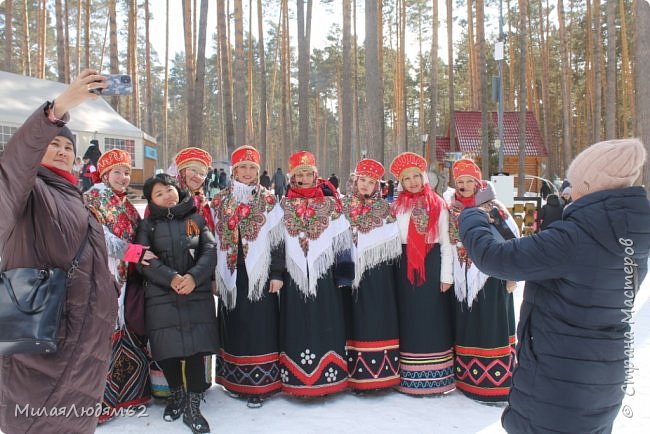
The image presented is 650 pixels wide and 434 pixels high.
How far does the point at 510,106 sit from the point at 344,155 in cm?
1776

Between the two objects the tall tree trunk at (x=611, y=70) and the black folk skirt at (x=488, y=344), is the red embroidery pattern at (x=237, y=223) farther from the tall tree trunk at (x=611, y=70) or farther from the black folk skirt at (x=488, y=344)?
the tall tree trunk at (x=611, y=70)

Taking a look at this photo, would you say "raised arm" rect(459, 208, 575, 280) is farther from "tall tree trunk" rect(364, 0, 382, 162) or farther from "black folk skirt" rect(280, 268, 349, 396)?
"tall tree trunk" rect(364, 0, 382, 162)

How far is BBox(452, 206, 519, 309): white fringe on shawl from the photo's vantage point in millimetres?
3643

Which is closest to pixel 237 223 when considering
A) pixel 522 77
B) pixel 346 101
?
pixel 346 101

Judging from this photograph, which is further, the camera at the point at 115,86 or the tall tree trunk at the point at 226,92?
the tall tree trunk at the point at 226,92

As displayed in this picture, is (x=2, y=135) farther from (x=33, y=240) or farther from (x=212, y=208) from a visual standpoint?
(x=33, y=240)

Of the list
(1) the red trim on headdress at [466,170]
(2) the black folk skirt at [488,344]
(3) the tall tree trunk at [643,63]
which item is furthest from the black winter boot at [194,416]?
(3) the tall tree trunk at [643,63]

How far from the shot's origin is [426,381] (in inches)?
146

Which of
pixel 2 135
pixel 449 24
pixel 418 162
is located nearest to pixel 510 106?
pixel 449 24

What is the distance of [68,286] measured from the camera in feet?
6.21

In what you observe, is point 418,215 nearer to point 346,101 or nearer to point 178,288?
point 178,288

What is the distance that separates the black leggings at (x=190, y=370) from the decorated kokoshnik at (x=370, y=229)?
48.5 inches

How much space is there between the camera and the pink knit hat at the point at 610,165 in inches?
64.6

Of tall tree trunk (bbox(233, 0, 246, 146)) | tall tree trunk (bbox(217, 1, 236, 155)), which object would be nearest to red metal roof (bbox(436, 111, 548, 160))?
tall tree trunk (bbox(233, 0, 246, 146))
